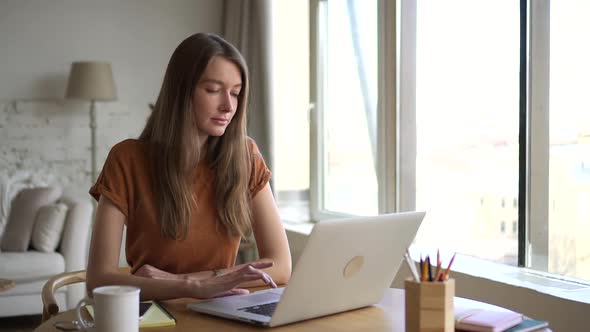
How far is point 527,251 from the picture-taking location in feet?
9.32

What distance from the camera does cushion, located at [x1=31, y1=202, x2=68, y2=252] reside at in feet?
14.3

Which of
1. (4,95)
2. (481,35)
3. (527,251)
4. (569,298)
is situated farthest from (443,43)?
(4,95)

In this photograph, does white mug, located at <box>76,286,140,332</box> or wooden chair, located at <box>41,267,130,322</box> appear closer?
white mug, located at <box>76,286,140,332</box>

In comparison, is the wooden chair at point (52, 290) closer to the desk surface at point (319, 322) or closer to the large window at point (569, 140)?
the desk surface at point (319, 322)

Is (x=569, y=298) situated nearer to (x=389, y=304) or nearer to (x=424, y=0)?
(x=389, y=304)

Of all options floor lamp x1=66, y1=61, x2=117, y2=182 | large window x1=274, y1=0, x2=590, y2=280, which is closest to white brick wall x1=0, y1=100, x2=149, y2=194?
A: floor lamp x1=66, y1=61, x2=117, y2=182

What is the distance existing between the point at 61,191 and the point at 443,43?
2.76m

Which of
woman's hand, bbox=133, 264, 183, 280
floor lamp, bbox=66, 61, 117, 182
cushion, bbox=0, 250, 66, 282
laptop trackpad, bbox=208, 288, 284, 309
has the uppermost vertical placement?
floor lamp, bbox=66, 61, 117, 182

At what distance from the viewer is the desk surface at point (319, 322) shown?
145 cm

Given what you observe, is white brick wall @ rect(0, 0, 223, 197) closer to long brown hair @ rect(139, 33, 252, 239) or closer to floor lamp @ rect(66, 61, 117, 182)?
floor lamp @ rect(66, 61, 117, 182)

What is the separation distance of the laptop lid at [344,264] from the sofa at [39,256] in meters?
3.05

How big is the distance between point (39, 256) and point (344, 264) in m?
3.23

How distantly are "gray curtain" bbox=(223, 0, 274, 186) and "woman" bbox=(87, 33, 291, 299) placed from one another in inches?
93.3

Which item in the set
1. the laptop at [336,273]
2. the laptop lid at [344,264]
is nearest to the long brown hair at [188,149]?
the laptop at [336,273]
